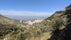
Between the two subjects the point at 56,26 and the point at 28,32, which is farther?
the point at 56,26

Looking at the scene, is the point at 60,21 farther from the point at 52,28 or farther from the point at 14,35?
the point at 14,35

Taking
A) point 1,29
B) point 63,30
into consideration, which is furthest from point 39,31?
point 1,29

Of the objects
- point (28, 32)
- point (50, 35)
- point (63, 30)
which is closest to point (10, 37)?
point (28, 32)

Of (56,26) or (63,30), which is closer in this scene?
(63,30)

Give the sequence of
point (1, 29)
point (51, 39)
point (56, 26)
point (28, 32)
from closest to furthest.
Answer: point (51, 39)
point (28, 32)
point (56, 26)
point (1, 29)

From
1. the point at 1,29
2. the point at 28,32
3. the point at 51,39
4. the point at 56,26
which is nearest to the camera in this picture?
A: the point at 51,39

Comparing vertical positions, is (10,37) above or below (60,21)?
below

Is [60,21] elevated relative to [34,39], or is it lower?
elevated

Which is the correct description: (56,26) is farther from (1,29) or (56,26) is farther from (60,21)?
(1,29)

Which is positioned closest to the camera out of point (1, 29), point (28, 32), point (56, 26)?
point (28, 32)
